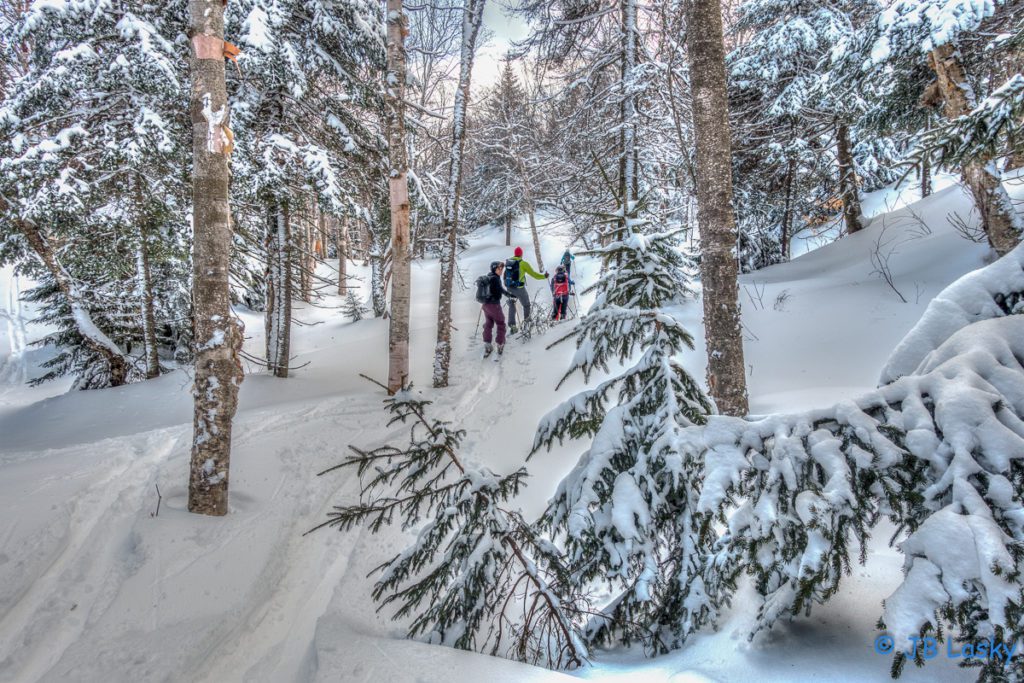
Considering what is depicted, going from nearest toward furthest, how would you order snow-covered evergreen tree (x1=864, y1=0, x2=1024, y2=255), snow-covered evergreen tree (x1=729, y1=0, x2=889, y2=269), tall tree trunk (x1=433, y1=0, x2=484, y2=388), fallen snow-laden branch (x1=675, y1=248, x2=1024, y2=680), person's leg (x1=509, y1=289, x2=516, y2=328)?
fallen snow-laden branch (x1=675, y1=248, x2=1024, y2=680) < snow-covered evergreen tree (x1=864, y1=0, x2=1024, y2=255) < tall tree trunk (x1=433, y1=0, x2=484, y2=388) < snow-covered evergreen tree (x1=729, y1=0, x2=889, y2=269) < person's leg (x1=509, y1=289, x2=516, y2=328)

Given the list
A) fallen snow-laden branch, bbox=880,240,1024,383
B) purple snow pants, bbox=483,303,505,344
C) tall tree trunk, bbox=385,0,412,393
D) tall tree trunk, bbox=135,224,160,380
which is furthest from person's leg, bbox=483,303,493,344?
fallen snow-laden branch, bbox=880,240,1024,383

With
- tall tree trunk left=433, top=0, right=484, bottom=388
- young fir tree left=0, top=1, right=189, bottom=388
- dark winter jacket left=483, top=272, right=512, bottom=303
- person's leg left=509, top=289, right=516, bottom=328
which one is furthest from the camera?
person's leg left=509, top=289, right=516, bottom=328

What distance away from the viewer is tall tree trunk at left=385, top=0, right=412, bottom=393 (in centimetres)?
730

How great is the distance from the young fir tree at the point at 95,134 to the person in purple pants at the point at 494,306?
563cm

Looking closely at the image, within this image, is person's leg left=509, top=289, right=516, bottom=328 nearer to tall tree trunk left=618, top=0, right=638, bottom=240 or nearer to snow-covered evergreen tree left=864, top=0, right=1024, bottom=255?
tall tree trunk left=618, top=0, right=638, bottom=240

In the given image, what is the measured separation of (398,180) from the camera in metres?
7.34

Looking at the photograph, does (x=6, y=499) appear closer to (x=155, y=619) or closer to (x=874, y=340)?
(x=155, y=619)

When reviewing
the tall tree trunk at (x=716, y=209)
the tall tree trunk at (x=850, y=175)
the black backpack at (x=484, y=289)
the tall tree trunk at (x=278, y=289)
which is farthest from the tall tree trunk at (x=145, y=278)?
the tall tree trunk at (x=850, y=175)

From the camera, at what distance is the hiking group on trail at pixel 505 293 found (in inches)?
385

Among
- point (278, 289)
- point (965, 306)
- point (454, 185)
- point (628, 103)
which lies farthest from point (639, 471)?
point (628, 103)

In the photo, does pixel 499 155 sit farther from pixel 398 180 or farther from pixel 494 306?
pixel 398 180

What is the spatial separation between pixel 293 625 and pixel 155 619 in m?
0.87

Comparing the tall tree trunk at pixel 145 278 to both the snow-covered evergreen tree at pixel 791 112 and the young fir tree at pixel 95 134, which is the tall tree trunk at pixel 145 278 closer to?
the young fir tree at pixel 95 134

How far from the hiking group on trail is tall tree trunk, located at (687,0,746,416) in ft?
20.1
